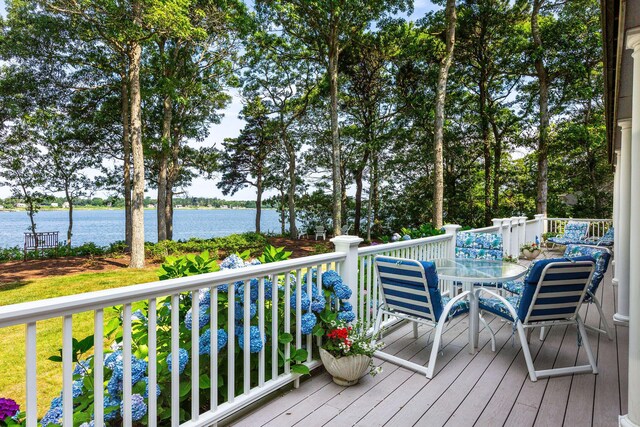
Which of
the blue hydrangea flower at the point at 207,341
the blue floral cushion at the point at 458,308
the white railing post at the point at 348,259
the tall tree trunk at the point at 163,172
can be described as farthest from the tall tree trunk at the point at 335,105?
the blue hydrangea flower at the point at 207,341

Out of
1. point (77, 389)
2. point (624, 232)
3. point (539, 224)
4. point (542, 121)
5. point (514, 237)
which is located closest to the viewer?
point (77, 389)

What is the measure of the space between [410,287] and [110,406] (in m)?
2.13

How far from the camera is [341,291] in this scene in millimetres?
2844

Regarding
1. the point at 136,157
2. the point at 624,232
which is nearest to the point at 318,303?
the point at 624,232

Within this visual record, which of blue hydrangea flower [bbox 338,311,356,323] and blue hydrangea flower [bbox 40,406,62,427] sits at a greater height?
blue hydrangea flower [bbox 338,311,356,323]

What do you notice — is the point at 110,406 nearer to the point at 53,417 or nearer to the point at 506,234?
the point at 53,417

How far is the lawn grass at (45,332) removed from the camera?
3.52 meters

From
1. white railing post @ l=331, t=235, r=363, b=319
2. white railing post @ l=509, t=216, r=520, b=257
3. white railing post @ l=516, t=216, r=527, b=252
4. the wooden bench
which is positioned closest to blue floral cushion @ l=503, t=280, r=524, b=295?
white railing post @ l=331, t=235, r=363, b=319

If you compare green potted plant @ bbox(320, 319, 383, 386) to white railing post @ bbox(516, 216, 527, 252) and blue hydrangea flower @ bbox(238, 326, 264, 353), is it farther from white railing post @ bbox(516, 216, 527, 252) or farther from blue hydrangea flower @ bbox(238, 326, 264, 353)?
white railing post @ bbox(516, 216, 527, 252)

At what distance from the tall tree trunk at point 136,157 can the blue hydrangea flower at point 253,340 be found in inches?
380

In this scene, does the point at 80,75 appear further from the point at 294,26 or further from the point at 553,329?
the point at 553,329

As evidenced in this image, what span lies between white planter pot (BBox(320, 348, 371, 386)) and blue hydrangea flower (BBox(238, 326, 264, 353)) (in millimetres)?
589

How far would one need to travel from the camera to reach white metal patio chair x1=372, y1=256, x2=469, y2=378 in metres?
2.81

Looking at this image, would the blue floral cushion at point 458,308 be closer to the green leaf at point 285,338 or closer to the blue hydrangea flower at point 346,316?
the blue hydrangea flower at point 346,316
